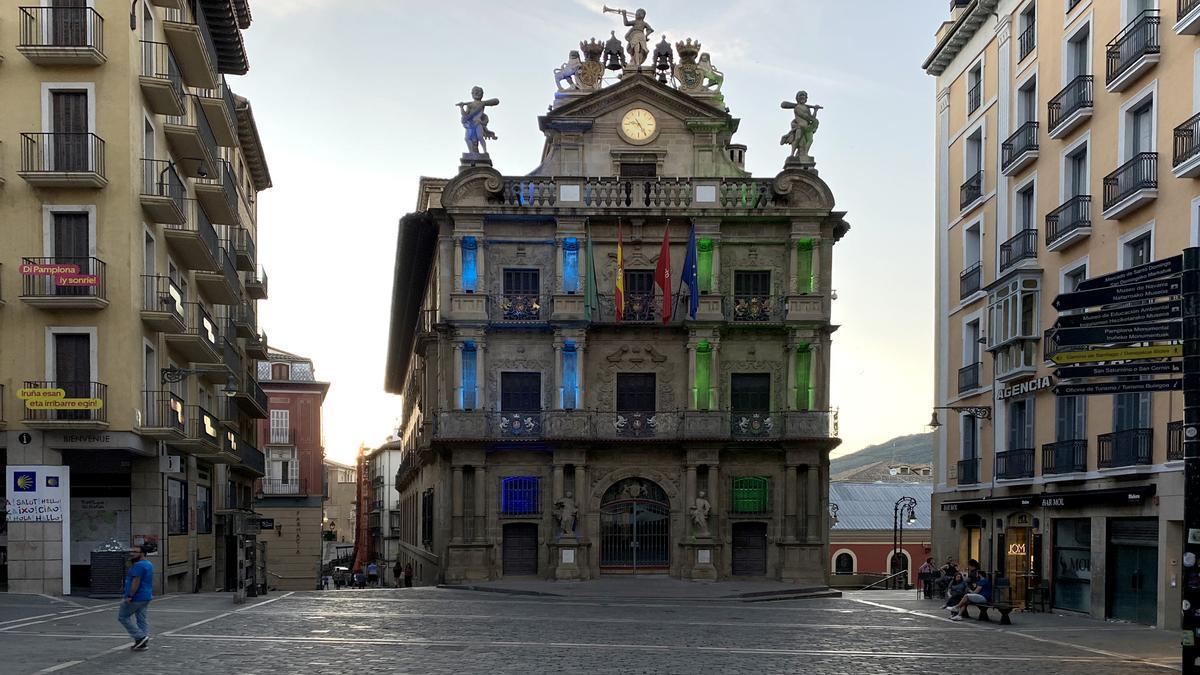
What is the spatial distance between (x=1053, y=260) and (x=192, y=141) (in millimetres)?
23978

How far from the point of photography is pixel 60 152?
3080 cm

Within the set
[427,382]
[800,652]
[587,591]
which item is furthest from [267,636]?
[427,382]

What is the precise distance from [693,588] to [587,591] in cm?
366

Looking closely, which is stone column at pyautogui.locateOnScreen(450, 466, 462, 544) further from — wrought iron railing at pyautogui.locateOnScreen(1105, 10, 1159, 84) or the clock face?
wrought iron railing at pyautogui.locateOnScreen(1105, 10, 1159, 84)

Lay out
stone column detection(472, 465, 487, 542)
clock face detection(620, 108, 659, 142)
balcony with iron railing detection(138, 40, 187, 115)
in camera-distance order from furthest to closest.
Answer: clock face detection(620, 108, 659, 142), stone column detection(472, 465, 487, 542), balcony with iron railing detection(138, 40, 187, 115)

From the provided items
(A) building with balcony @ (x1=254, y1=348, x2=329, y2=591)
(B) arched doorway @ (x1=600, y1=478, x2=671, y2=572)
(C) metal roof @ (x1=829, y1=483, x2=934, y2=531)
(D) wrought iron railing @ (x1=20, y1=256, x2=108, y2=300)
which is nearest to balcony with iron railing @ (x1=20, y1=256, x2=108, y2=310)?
(D) wrought iron railing @ (x1=20, y1=256, x2=108, y2=300)

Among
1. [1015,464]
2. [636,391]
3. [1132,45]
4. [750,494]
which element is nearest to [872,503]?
[750,494]

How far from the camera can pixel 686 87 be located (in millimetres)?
48656

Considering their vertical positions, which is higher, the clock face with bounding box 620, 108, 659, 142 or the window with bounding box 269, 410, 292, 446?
the clock face with bounding box 620, 108, 659, 142

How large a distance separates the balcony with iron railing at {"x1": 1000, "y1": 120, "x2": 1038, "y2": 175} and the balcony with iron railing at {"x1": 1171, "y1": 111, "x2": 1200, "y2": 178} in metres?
7.68

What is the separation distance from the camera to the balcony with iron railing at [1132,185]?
27.6 meters

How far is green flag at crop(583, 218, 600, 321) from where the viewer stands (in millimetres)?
45438

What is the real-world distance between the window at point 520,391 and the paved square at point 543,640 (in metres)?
14.3

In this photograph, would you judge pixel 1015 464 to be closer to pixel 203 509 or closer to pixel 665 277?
pixel 665 277
